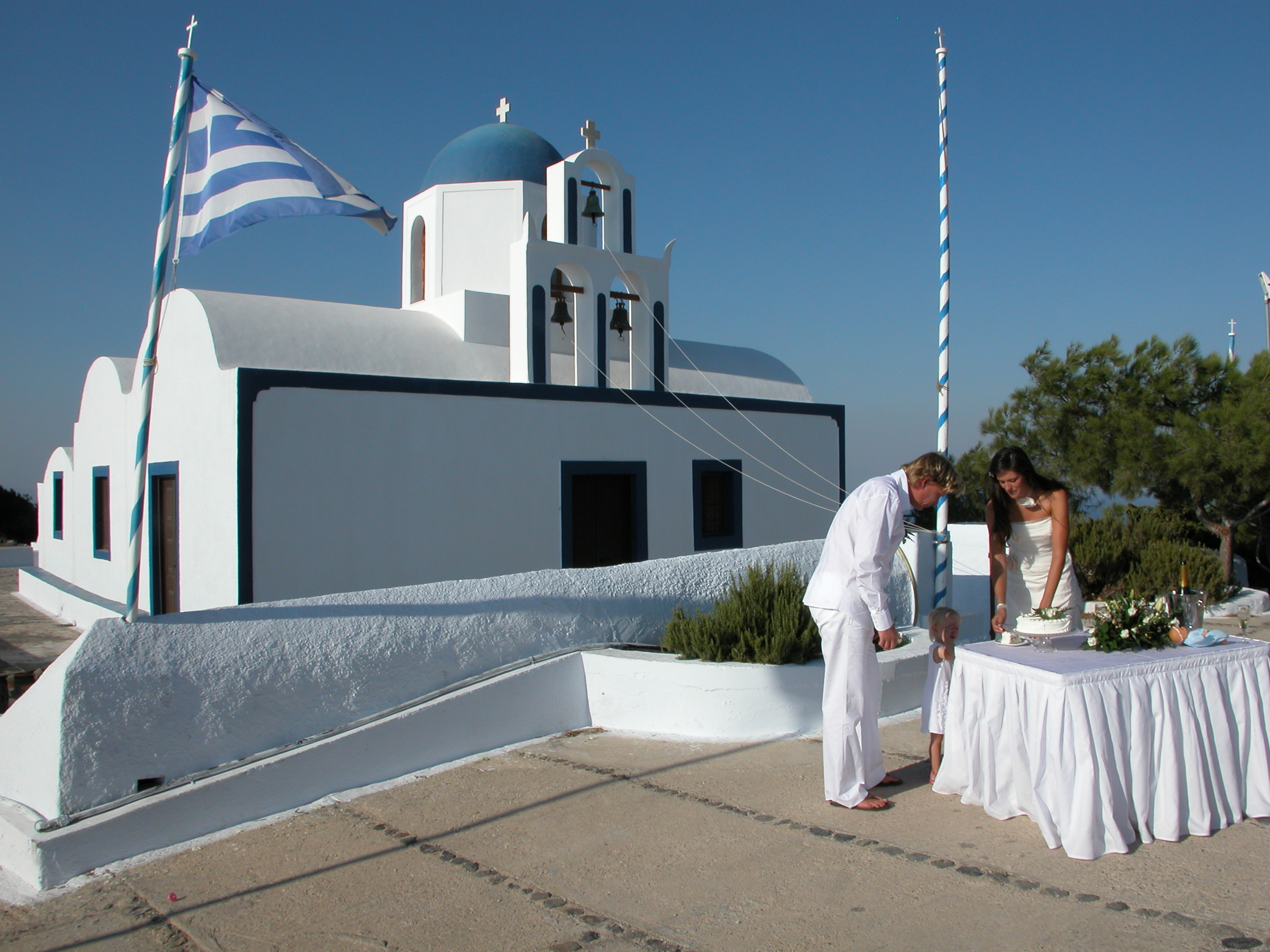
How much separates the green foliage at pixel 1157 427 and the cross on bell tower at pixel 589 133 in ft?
23.9

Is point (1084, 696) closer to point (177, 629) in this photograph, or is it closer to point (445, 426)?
point (177, 629)

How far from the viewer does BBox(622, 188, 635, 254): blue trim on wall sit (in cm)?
1146

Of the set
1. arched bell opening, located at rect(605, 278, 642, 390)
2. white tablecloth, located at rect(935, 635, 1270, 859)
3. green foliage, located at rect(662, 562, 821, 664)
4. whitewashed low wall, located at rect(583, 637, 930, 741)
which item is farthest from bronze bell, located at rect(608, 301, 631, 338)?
white tablecloth, located at rect(935, 635, 1270, 859)

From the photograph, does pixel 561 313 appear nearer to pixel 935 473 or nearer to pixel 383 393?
pixel 383 393

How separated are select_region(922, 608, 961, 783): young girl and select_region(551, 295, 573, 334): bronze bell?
25.1 ft

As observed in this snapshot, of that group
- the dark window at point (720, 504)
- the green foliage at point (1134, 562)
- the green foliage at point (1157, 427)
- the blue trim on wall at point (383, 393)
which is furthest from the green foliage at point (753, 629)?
the green foliage at point (1157, 427)

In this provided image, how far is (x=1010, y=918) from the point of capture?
3.16 metres

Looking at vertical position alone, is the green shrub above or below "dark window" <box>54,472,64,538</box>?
below

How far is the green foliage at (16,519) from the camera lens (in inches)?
1033

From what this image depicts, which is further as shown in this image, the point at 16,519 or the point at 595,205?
the point at 16,519

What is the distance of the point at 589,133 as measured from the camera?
1127cm

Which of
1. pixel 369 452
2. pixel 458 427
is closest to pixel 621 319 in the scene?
pixel 458 427

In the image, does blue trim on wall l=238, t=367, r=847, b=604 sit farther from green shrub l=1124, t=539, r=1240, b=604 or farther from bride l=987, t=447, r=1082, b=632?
bride l=987, t=447, r=1082, b=632

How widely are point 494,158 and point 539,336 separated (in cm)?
440
